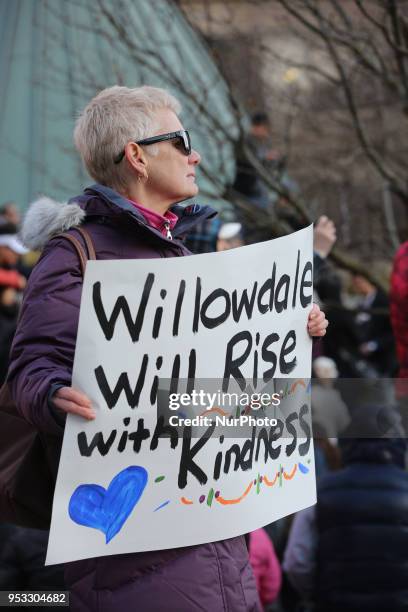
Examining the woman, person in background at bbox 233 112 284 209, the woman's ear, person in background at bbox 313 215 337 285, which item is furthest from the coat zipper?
person in background at bbox 233 112 284 209

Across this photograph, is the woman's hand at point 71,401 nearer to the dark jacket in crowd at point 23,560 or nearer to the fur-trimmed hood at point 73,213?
the fur-trimmed hood at point 73,213

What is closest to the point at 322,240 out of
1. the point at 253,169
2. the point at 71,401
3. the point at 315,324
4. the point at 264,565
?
the point at 315,324

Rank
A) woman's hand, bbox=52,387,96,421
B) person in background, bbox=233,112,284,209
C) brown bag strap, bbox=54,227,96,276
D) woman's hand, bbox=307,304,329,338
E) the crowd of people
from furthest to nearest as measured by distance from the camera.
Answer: person in background, bbox=233,112,284,209
woman's hand, bbox=307,304,329,338
brown bag strap, bbox=54,227,96,276
the crowd of people
woman's hand, bbox=52,387,96,421

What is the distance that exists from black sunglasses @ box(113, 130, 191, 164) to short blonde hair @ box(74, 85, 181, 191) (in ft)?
0.05

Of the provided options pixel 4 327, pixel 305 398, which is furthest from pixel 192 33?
pixel 305 398

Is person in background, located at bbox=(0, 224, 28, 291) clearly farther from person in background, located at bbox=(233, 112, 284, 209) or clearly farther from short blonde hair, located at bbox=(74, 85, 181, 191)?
short blonde hair, located at bbox=(74, 85, 181, 191)

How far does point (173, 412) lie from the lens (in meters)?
2.62

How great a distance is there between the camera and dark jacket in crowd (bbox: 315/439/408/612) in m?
4.30

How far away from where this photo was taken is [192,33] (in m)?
6.27

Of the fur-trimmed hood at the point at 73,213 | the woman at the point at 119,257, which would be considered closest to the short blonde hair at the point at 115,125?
the woman at the point at 119,257

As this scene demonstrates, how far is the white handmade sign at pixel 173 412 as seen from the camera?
255 cm

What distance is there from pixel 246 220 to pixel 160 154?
3474 millimetres

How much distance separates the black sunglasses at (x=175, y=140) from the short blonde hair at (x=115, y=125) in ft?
0.05

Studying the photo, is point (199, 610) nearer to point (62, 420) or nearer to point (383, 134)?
point (62, 420)
